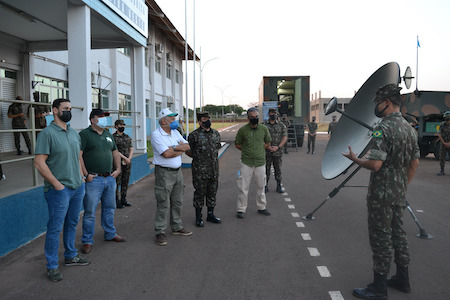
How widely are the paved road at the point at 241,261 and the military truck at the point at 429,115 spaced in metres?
9.46

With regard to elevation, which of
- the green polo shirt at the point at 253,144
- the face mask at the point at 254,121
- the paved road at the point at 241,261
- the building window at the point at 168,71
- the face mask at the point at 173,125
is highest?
the building window at the point at 168,71

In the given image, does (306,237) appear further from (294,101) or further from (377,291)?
(294,101)

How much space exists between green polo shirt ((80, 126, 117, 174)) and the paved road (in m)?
1.11

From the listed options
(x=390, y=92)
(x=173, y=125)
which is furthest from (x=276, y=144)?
(x=390, y=92)

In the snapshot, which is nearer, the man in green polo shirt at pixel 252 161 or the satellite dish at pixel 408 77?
the satellite dish at pixel 408 77

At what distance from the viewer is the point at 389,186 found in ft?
11.1

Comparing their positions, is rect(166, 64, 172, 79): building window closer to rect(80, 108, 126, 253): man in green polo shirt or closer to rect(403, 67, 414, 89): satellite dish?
rect(403, 67, 414, 89): satellite dish

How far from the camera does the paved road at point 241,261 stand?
359 cm

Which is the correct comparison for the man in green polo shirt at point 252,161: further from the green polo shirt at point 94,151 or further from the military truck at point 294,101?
the military truck at point 294,101

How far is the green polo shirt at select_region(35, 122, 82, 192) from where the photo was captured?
12.3 feet

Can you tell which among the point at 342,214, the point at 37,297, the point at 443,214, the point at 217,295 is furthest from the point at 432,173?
the point at 37,297

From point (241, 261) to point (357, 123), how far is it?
2479 mm

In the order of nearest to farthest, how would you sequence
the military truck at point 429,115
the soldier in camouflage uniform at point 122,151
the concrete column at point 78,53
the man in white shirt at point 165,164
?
the man in white shirt at point 165,164, the soldier in camouflage uniform at point 122,151, the concrete column at point 78,53, the military truck at point 429,115

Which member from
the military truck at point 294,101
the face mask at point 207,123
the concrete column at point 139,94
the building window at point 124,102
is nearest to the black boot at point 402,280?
the face mask at point 207,123
